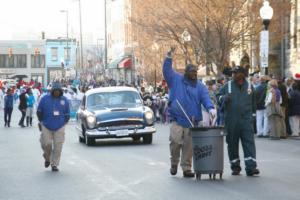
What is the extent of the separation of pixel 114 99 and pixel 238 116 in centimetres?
1029

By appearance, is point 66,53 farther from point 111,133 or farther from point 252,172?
point 252,172

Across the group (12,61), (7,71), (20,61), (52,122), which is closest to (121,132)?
(52,122)

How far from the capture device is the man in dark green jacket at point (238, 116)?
48.9 ft

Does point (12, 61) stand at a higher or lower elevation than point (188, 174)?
higher

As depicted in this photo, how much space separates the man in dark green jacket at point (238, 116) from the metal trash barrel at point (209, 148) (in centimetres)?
63

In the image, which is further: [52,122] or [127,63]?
[127,63]

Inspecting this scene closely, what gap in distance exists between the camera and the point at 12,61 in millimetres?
130625

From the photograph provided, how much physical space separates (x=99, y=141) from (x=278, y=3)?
55.4 feet

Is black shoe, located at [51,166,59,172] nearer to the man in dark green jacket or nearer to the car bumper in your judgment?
the man in dark green jacket

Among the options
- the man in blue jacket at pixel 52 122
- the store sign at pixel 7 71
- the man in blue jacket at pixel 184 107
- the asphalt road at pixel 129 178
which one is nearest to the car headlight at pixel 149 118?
the asphalt road at pixel 129 178

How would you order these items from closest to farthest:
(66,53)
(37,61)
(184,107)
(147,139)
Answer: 1. (184,107)
2. (147,139)
3. (66,53)
4. (37,61)

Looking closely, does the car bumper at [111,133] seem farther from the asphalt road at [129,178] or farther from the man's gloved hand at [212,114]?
the man's gloved hand at [212,114]

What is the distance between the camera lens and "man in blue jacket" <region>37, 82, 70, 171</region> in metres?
17.2

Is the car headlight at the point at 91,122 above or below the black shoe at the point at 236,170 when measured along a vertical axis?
above
